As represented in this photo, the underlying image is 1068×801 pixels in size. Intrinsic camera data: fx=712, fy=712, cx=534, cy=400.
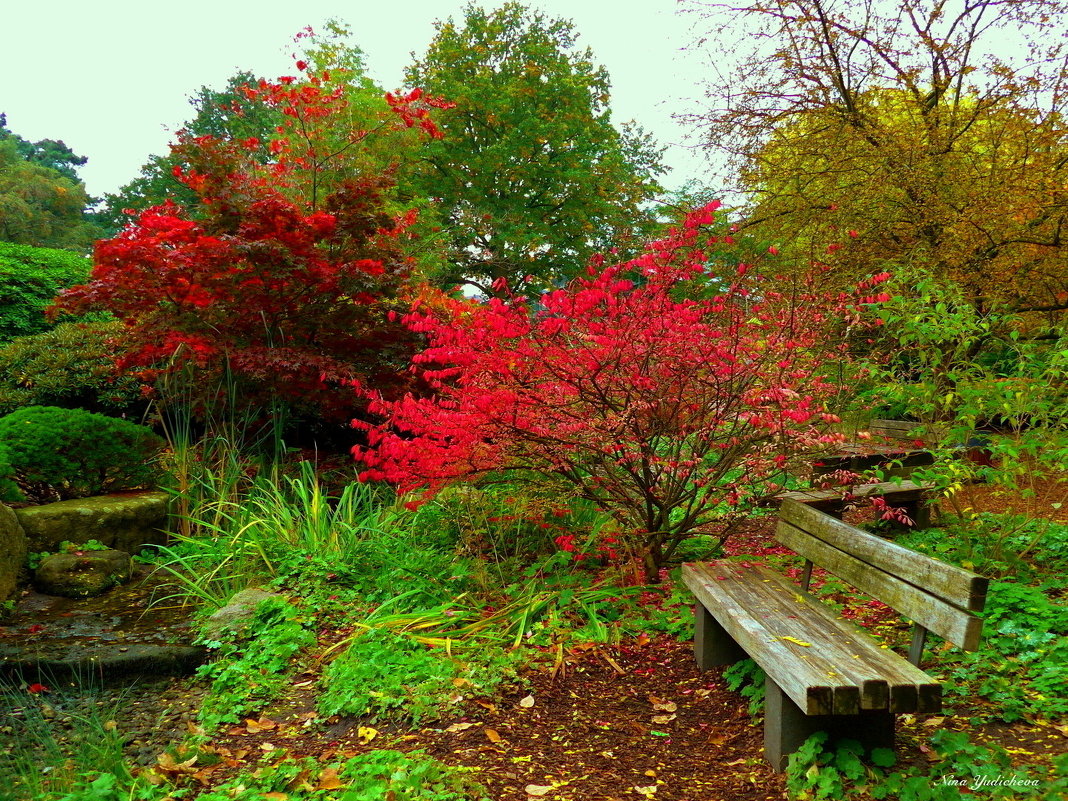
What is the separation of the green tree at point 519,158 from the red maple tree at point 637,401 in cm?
1427

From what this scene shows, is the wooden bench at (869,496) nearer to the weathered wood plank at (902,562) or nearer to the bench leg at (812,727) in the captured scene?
the weathered wood plank at (902,562)

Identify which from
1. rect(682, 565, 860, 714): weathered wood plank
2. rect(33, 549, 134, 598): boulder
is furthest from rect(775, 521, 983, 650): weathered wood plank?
rect(33, 549, 134, 598): boulder

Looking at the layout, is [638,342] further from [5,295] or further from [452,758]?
[5,295]

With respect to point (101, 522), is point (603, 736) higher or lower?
lower

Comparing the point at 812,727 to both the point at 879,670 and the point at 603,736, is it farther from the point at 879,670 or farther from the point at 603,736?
the point at 603,736

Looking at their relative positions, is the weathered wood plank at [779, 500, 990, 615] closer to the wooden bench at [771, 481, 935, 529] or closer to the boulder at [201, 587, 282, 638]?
the wooden bench at [771, 481, 935, 529]

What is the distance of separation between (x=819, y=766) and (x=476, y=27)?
20.6 m

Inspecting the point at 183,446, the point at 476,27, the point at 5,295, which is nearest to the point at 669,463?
the point at 183,446

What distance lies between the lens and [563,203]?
19.5 metres

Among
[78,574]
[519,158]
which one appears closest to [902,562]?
[78,574]

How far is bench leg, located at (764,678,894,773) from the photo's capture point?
246 cm

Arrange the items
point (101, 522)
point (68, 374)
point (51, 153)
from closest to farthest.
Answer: point (101, 522) → point (68, 374) → point (51, 153)

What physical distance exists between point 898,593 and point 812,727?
60 centimetres

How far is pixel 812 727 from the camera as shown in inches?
99.2
